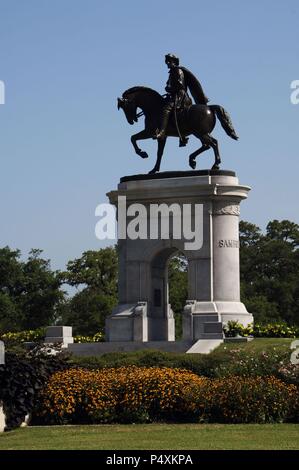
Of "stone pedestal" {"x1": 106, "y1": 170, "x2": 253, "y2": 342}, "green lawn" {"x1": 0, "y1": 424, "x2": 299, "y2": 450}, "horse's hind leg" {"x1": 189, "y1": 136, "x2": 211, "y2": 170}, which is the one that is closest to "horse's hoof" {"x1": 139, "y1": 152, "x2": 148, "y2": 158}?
"stone pedestal" {"x1": 106, "y1": 170, "x2": 253, "y2": 342}

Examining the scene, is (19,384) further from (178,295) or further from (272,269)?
(272,269)

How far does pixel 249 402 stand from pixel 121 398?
316 centimetres

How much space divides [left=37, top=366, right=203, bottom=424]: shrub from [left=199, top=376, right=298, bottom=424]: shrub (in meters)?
0.43

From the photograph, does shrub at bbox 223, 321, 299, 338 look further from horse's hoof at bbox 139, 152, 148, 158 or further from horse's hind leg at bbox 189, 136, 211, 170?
horse's hoof at bbox 139, 152, 148, 158

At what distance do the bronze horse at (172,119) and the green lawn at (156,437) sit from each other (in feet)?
64.7

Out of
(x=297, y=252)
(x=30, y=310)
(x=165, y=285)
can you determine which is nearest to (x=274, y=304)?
(x=297, y=252)

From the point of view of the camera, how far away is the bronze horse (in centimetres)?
4491

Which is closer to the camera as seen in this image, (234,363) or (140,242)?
→ (234,363)

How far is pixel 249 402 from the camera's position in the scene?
27312mm

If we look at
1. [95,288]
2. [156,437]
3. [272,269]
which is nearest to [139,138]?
[156,437]

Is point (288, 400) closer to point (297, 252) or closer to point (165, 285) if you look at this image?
point (165, 285)

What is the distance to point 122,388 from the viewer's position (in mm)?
28547

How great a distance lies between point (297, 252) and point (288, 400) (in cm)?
6021

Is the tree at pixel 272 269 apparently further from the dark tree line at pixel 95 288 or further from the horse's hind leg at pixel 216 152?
the horse's hind leg at pixel 216 152
